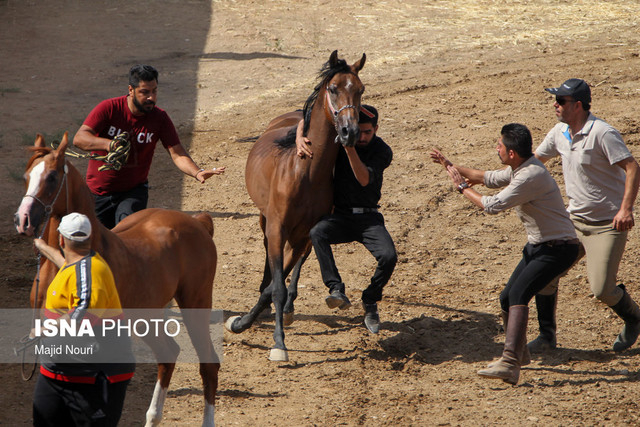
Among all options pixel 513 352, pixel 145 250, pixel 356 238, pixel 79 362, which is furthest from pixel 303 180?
pixel 79 362

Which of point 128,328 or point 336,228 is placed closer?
point 128,328

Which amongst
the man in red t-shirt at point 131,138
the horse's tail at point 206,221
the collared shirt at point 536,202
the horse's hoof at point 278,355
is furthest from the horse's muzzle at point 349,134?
the horse's hoof at point 278,355

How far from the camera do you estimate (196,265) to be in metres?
5.45

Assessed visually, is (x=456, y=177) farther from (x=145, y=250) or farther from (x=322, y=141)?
(x=145, y=250)

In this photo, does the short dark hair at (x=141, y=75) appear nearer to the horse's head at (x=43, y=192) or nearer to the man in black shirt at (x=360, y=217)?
the man in black shirt at (x=360, y=217)

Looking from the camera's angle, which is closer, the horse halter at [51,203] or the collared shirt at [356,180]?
the horse halter at [51,203]

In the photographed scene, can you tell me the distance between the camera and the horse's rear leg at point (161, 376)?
5.31 m

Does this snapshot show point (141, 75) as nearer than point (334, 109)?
Yes

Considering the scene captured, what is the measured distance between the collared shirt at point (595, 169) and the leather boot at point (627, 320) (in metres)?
0.73

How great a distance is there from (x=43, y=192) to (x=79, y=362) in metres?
1.03

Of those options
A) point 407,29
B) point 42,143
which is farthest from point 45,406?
point 407,29

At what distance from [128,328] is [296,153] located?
9.80 ft

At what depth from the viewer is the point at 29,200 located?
14.1 feet

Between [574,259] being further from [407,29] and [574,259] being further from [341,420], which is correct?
[407,29]
